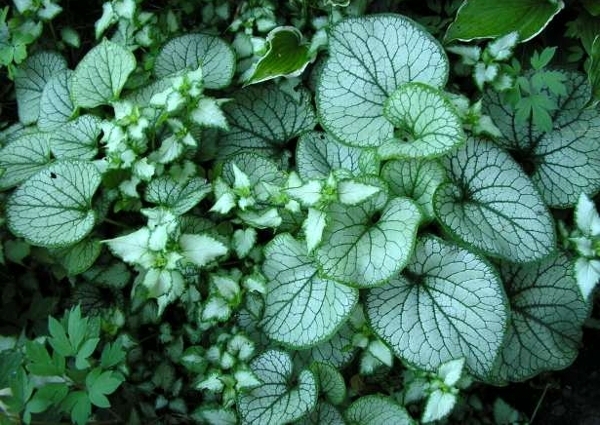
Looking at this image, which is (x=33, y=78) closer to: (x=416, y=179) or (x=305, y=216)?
(x=305, y=216)

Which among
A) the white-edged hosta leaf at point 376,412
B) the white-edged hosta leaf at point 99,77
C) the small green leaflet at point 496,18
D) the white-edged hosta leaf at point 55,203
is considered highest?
the small green leaflet at point 496,18

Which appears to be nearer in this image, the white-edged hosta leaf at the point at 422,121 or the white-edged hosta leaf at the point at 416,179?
the white-edged hosta leaf at the point at 422,121

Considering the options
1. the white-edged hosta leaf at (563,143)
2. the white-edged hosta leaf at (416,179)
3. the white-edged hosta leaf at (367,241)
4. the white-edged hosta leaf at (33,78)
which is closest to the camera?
the white-edged hosta leaf at (367,241)

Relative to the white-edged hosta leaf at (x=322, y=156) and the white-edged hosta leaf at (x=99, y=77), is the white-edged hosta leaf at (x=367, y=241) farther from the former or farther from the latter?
the white-edged hosta leaf at (x=99, y=77)

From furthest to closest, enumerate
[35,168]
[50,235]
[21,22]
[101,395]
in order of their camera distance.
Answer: [21,22] → [35,168] → [50,235] → [101,395]

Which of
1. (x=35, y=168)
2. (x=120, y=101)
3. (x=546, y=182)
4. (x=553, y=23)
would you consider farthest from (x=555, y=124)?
(x=35, y=168)

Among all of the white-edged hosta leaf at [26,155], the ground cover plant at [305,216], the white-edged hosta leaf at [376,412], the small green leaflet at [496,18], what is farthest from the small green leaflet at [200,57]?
the white-edged hosta leaf at [376,412]

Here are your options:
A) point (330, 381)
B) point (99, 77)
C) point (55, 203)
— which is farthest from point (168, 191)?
point (330, 381)

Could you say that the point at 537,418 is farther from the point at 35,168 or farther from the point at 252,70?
the point at 35,168
